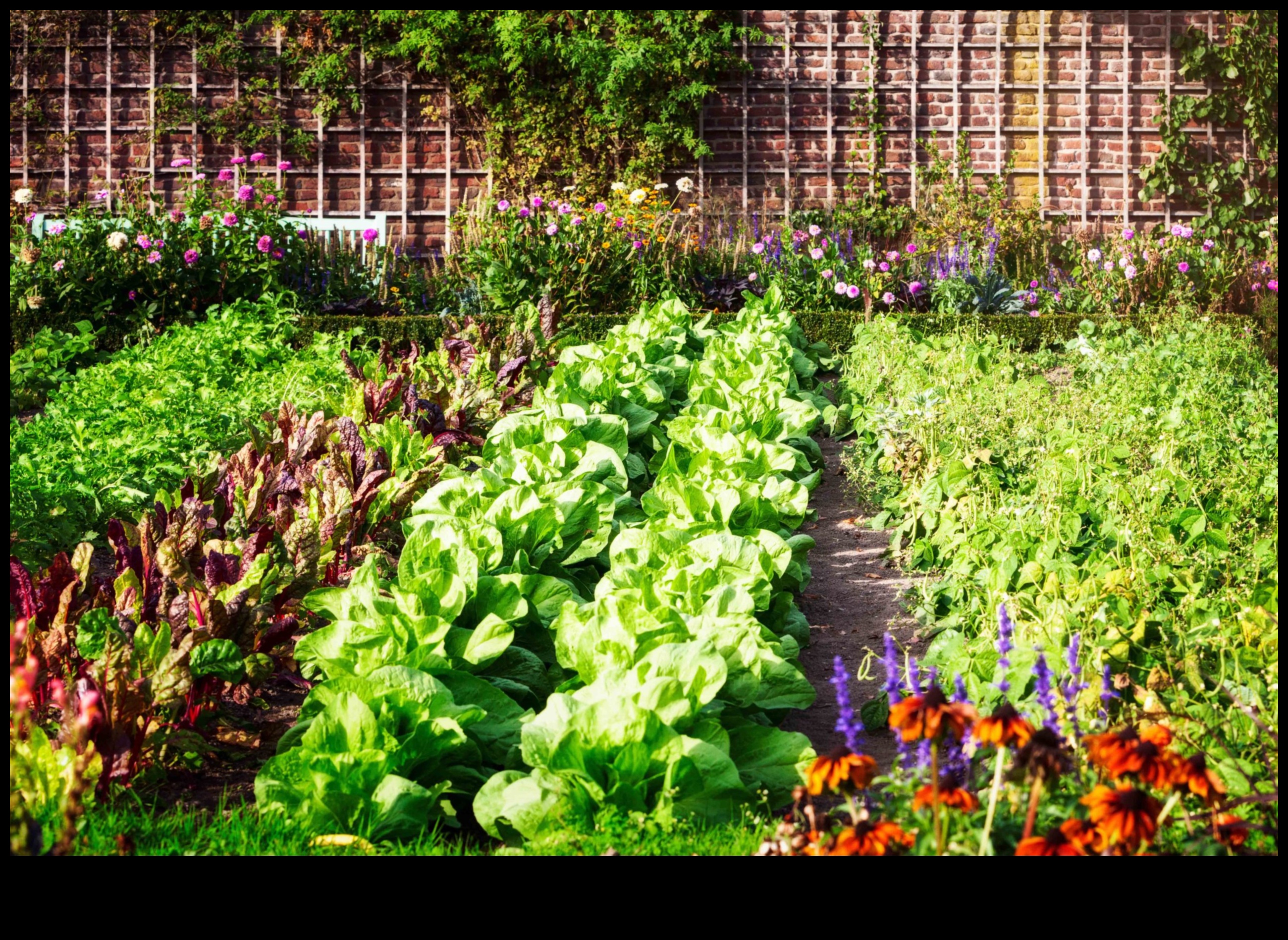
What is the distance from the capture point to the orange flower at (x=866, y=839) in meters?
1.47

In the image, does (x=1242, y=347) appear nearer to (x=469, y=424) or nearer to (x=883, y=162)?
(x=469, y=424)

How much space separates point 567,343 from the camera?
290 inches

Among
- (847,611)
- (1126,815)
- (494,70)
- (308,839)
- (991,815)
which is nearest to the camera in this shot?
(1126,815)

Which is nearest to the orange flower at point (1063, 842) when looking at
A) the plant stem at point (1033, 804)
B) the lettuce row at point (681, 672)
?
the plant stem at point (1033, 804)

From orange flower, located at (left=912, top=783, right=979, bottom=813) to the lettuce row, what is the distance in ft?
1.75

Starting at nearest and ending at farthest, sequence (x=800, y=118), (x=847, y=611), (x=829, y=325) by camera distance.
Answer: (x=847, y=611) < (x=829, y=325) < (x=800, y=118)

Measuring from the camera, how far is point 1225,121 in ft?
40.1

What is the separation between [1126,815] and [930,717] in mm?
243

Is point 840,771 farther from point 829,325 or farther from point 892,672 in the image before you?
point 829,325

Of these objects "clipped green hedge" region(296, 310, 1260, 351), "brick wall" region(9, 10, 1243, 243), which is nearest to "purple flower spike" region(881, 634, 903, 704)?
"clipped green hedge" region(296, 310, 1260, 351)

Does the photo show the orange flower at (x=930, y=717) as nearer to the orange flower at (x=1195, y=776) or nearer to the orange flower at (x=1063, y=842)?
the orange flower at (x=1063, y=842)

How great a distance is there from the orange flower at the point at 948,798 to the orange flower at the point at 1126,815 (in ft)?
0.45

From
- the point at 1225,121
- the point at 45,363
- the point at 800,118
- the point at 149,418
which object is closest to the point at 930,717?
the point at 149,418

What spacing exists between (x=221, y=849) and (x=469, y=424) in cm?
310
